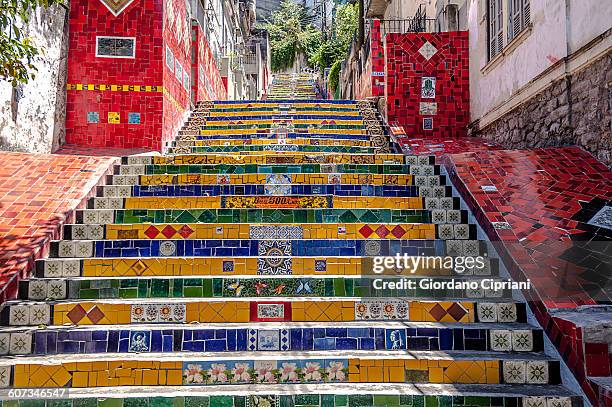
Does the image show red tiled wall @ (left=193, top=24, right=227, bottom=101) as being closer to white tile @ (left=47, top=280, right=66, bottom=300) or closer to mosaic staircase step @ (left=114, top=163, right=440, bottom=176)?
mosaic staircase step @ (left=114, top=163, right=440, bottom=176)

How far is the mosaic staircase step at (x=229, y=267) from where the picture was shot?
13.4ft

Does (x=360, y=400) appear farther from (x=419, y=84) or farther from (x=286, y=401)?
(x=419, y=84)

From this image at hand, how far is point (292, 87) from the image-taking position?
30.1 meters

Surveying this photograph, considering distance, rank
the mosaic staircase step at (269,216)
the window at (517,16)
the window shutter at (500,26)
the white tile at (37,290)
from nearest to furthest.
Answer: the white tile at (37,290) < the mosaic staircase step at (269,216) < the window at (517,16) < the window shutter at (500,26)

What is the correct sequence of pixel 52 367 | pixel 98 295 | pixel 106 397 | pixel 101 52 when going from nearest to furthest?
pixel 106 397, pixel 52 367, pixel 98 295, pixel 101 52

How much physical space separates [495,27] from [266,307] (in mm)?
6808

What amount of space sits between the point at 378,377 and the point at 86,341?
191 centimetres

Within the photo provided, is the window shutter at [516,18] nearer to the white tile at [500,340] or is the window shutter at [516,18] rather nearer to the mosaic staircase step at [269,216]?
the mosaic staircase step at [269,216]

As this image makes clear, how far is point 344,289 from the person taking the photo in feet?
12.7

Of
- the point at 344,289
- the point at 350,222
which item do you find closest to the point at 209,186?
the point at 350,222

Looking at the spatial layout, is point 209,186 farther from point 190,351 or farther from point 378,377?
point 378,377

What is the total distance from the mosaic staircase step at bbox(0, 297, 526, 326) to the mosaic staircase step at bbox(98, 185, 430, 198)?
1.88 m

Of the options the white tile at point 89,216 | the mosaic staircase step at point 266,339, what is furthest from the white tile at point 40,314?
the white tile at point 89,216

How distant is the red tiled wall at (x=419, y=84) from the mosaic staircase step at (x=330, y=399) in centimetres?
690
